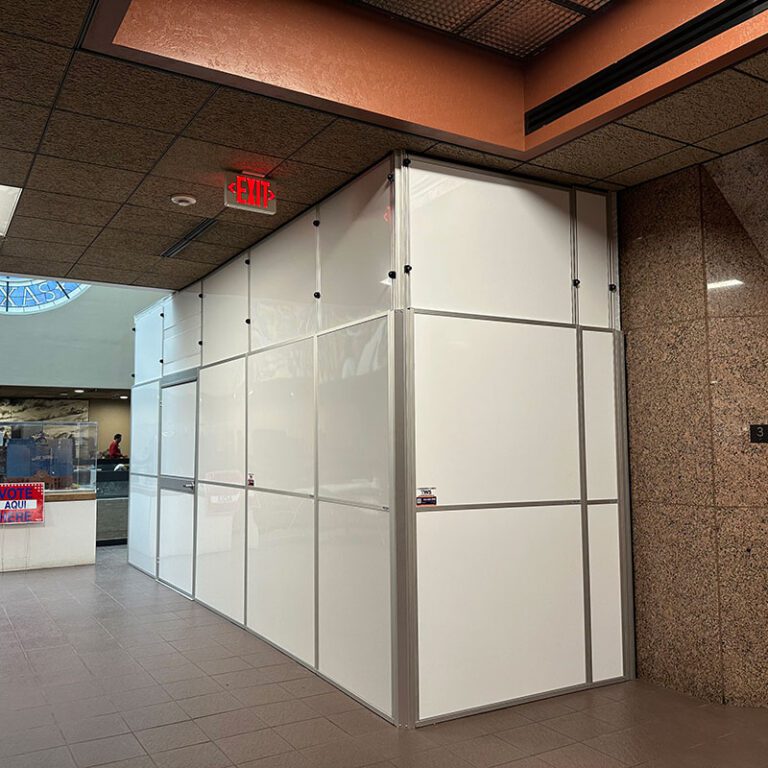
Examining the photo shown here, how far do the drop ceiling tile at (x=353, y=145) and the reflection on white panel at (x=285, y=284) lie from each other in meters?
0.74

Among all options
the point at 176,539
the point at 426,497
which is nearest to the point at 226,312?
the point at 176,539

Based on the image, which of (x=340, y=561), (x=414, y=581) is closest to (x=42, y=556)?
(x=340, y=561)

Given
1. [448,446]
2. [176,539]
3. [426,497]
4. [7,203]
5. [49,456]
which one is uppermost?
[7,203]

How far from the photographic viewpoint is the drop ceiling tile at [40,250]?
5.58m

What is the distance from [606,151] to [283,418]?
2.60m

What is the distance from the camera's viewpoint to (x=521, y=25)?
11.8ft

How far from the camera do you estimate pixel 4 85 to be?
3164 mm

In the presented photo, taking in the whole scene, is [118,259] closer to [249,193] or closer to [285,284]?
[285,284]

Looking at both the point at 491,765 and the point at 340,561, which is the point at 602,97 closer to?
the point at 340,561

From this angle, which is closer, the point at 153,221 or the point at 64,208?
the point at 64,208

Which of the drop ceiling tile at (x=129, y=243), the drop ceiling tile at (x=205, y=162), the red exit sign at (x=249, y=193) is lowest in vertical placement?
the red exit sign at (x=249, y=193)

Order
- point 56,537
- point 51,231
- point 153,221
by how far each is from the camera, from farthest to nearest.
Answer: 1. point 56,537
2. point 51,231
3. point 153,221

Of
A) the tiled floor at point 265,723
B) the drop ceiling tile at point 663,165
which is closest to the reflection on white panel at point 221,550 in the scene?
the tiled floor at point 265,723

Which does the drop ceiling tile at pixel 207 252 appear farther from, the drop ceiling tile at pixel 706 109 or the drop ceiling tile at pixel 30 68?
the drop ceiling tile at pixel 706 109
